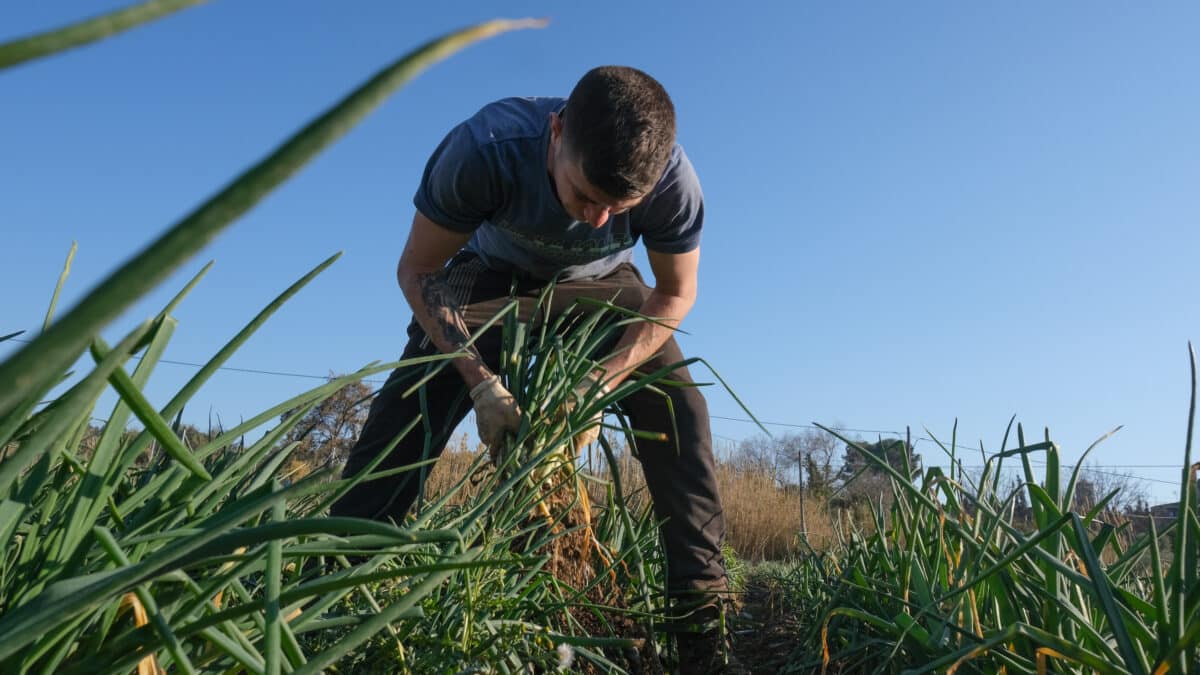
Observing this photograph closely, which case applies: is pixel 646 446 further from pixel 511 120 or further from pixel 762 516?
pixel 762 516

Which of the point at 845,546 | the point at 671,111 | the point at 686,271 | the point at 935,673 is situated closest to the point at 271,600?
the point at 935,673

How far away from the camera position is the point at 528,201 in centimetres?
258

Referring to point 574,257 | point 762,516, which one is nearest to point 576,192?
point 574,257

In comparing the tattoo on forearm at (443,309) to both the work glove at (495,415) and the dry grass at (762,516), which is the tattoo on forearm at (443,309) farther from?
the dry grass at (762,516)

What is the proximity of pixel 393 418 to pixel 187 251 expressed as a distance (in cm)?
Answer: 244

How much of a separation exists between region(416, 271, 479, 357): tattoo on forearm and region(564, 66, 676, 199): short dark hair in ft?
1.98

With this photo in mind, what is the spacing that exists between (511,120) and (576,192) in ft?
1.36

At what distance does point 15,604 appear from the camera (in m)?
0.72

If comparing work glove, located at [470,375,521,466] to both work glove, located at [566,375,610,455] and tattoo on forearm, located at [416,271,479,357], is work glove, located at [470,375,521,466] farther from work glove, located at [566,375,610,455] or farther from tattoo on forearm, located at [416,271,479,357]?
tattoo on forearm, located at [416,271,479,357]

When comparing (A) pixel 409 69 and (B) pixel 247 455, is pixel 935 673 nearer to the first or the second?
(B) pixel 247 455

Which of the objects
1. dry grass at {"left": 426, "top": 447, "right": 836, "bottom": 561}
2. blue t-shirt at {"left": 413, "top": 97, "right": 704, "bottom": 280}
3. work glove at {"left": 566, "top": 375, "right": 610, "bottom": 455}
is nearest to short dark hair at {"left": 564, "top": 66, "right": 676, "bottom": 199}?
blue t-shirt at {"left": 413, "top": 97, "right": 704, "bottom": 280}

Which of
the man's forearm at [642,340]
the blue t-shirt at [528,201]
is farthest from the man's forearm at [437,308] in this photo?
the man's forearm at [642,340]

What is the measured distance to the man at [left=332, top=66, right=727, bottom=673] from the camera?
2.24 m

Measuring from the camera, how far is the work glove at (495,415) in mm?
1957
